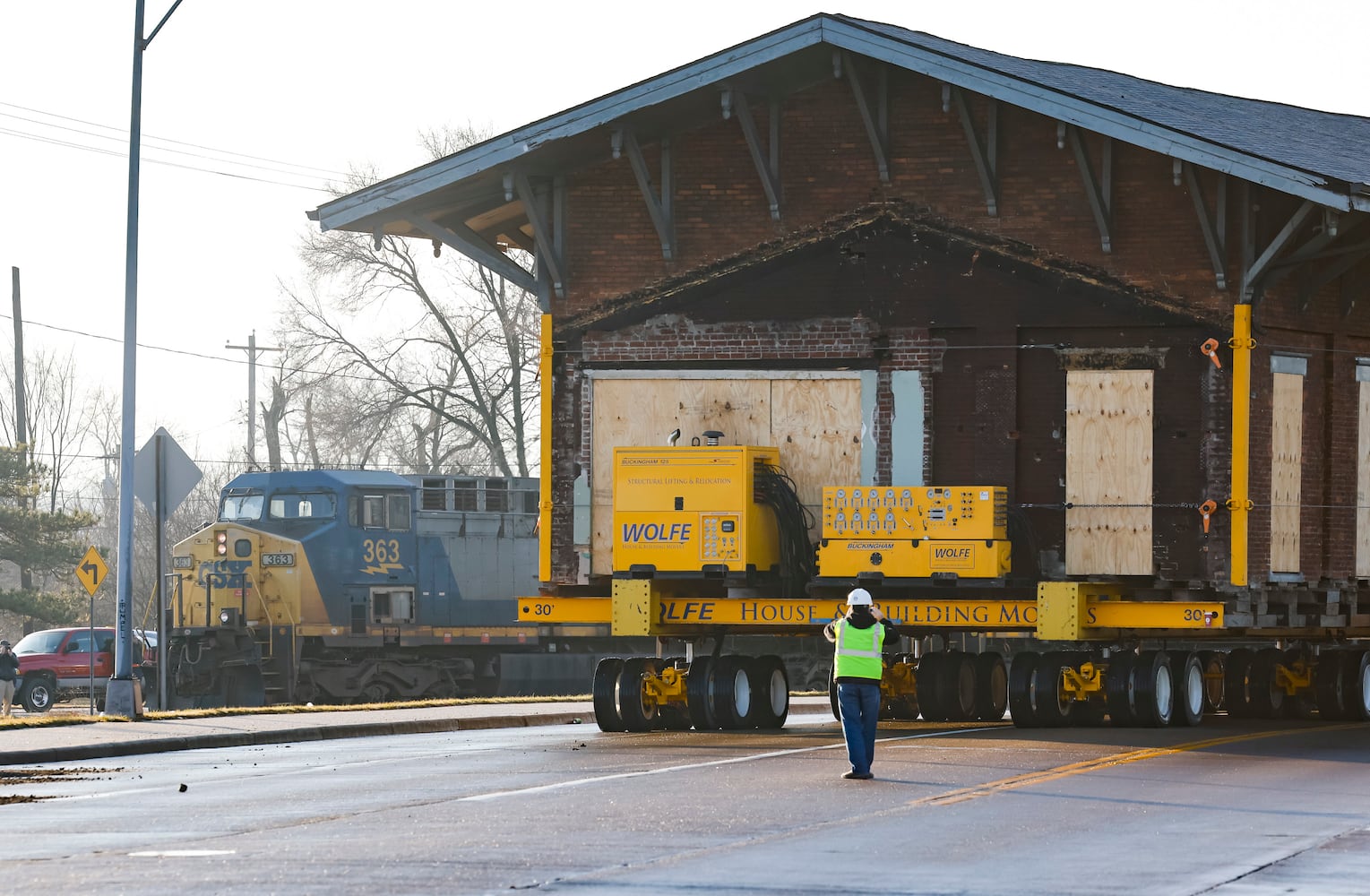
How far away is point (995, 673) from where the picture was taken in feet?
79.4

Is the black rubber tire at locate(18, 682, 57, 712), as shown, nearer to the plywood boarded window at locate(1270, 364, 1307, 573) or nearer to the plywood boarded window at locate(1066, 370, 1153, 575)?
the plywood boarded window at locate(1066, 370, 1153, 575)

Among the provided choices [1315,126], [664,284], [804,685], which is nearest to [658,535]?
[664,284]

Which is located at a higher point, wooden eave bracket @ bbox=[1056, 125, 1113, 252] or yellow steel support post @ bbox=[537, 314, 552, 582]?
wooden eave bracket @ bbox=[1056, 125, 1113, 252]

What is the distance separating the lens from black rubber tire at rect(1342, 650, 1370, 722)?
25594 mm

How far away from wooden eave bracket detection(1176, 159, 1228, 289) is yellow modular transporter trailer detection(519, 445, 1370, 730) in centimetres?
362

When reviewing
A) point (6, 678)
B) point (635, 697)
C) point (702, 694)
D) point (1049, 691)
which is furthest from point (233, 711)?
point (1049, 691)

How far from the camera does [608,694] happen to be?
22.7 meters

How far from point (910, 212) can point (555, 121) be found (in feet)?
14.2

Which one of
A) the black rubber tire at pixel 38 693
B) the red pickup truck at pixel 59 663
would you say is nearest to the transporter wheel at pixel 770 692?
the red pickup truck at pixel 59 663

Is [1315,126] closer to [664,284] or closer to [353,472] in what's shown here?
[664,284]

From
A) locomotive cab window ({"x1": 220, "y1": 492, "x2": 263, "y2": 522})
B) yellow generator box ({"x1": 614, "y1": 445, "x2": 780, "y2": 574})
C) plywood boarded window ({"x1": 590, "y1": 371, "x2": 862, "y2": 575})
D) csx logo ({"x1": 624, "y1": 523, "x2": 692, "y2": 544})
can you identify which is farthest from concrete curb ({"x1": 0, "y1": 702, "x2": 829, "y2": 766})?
locomotive cab window ({"x1": 220, "y1": 492, "x2": 263, "y2": 522})

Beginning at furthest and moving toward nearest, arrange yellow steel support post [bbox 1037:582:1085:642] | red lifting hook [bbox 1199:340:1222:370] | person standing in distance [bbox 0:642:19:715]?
person standing in distance [bbox 0:642:19:715], red lifting hook [bbox 1199:340:1222:370], yellow steel support post [bbox 1037:582:1085:642]

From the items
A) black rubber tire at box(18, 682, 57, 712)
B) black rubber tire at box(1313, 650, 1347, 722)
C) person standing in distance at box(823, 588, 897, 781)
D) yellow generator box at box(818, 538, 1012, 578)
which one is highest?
yellow generator box at box(818, 538, 1012, 578)

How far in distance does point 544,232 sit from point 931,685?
7.20m
